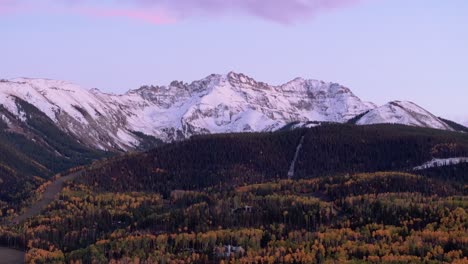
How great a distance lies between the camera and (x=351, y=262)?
19588cm

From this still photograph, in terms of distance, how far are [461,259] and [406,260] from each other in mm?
12934

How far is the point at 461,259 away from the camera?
196125 millimetres

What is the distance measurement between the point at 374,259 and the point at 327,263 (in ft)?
36.5

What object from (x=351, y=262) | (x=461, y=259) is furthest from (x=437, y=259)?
(x=351, y=262)

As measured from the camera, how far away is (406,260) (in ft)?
640

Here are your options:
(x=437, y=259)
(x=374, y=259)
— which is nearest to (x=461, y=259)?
(x=437, y=259)

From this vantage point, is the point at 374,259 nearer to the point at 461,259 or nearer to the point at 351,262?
the point at 351,262

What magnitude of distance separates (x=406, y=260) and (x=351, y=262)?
12508 millimetres

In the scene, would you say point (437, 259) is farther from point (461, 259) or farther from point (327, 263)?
point (327, 263)

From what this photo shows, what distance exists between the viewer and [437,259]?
19988 cm

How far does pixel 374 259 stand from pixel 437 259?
15356 millimetres

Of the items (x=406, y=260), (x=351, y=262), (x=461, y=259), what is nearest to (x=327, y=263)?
(x=351, y=262)

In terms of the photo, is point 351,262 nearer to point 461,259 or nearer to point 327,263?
point 327,263

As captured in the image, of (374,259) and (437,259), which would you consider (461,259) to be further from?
(374,259)
